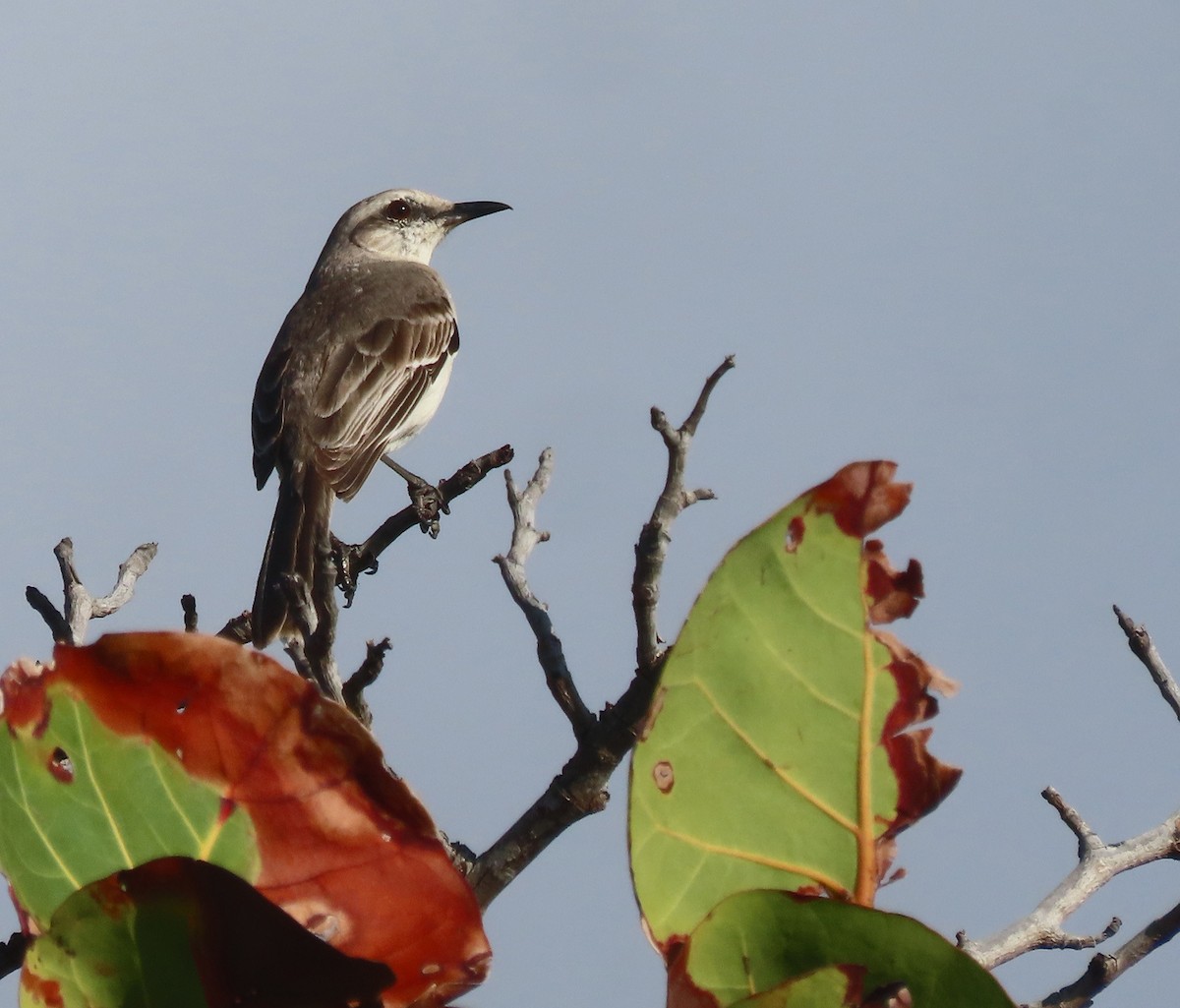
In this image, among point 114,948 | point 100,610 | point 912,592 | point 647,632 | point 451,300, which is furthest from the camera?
point 451,300

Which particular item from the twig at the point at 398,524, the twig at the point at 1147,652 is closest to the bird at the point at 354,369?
the twig at the point at 398,524

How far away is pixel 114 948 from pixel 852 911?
648 millimetres

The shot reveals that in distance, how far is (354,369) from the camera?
10.1m

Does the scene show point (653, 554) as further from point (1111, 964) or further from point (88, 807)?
point (88, 807)

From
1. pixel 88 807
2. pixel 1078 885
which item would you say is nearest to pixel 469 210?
pixel 1078 885

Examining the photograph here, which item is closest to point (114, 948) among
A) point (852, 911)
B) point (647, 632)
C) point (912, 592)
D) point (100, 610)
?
point (852, 911)

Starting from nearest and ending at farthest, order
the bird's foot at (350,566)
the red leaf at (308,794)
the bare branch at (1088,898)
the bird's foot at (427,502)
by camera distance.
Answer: the red leaf at (308,794) → the bare branch at (1088,898) → the bird's foot at (350,566) → the bird's foot at (427,502)

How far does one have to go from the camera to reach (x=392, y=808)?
1393 millimetres

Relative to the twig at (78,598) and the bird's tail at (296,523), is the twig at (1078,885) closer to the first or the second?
the twig at (78,598)

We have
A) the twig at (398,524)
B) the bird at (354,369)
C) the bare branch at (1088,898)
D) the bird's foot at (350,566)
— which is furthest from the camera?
the bird at (354,369)

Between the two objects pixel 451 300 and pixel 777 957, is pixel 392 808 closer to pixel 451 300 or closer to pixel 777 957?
pixel 777 957

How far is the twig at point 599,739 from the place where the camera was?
2691 millimetres

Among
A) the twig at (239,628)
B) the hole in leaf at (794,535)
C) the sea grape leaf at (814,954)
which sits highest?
the hole in leaf at (794,535)

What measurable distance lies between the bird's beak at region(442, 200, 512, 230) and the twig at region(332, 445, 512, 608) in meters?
5.06
